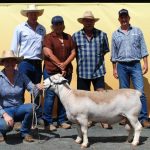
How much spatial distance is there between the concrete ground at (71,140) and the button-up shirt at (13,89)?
0.65m

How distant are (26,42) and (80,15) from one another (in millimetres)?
1754

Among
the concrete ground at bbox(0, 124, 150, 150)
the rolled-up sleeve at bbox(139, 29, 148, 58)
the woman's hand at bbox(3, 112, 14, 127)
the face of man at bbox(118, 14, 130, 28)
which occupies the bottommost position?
the concrete ground at bbox(0, 124, 150, 150)

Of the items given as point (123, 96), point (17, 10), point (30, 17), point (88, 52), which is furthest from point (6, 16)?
point (123, 96)

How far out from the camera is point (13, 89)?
8203mm

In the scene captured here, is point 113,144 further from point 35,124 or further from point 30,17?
point 30,17

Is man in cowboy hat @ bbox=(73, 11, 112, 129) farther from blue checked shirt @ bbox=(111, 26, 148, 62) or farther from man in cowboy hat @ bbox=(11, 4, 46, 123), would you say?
man in cowboy hat @ bbox=(11, 4, 46, 123)

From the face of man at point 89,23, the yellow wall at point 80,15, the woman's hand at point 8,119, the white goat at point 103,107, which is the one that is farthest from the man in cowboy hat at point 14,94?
the yellow wall at point 80,15

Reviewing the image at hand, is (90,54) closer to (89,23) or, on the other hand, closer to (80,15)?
(89,23)

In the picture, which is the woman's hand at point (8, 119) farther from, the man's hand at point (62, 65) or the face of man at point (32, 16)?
the face of man at point (32, 16)

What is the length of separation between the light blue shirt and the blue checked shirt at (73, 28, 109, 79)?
71cm

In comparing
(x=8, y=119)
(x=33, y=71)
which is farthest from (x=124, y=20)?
(x=8, y=119)

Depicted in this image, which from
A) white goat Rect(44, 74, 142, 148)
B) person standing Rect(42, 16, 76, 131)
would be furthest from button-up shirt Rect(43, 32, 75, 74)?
white goat Rect(44, 74, 142, 148)

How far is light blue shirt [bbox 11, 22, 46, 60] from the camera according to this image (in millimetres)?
9078

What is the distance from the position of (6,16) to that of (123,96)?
138 inches
